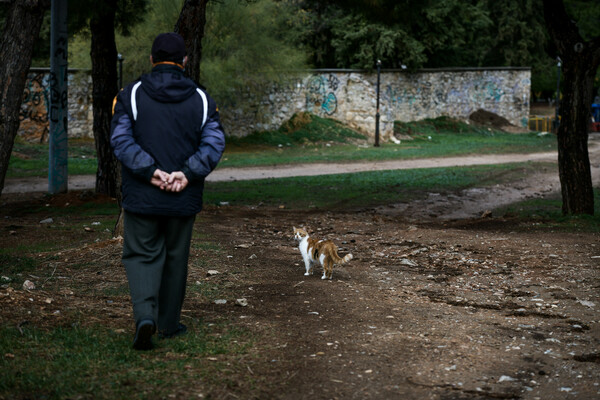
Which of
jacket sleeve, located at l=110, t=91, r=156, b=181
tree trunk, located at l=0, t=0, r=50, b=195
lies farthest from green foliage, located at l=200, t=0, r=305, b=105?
jacket sleeve, located at l=110, t=91, r=156, b=181

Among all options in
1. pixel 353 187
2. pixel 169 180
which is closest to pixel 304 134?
pixel 353 187

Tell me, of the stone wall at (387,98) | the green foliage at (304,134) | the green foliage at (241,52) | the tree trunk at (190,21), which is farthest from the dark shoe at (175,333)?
the stone wall at (387,98)

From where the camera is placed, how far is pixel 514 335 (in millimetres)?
5398

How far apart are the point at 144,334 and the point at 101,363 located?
301 millimetres

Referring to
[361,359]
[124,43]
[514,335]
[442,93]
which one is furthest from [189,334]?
[442,93]

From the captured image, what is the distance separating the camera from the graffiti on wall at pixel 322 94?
34438 millimetres

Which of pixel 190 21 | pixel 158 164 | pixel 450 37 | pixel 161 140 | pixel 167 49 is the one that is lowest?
pixel 158 164

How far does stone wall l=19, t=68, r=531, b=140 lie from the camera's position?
29.1 meters

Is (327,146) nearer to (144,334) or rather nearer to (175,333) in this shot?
(175,333)

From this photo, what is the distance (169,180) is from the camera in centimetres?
449

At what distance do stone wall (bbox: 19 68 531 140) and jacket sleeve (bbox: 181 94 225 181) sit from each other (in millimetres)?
24142

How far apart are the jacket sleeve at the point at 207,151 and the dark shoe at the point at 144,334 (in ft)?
2.93

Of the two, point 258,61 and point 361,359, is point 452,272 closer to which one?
point 361,359

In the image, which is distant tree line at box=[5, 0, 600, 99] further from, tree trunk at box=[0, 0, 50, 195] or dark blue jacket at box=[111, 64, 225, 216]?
dark blue jacket at box=[111, 64, 225, 216]
